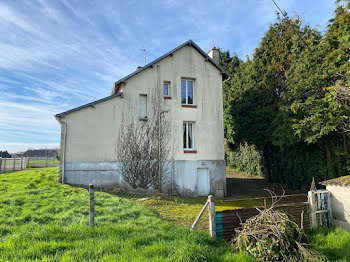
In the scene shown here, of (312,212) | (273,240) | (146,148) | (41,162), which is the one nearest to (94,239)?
(273,240)

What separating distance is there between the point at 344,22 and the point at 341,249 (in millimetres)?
11370

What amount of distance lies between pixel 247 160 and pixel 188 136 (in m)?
10.7

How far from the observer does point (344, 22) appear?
466 inches

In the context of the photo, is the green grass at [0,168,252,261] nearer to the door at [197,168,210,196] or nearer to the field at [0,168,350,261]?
the field at [0,168,350,261]

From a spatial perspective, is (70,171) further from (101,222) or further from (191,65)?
(191,65)

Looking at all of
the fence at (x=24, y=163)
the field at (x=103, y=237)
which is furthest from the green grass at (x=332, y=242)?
the fence at (x=24, y=163)

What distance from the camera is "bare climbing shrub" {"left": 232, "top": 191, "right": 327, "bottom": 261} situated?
4910 mm

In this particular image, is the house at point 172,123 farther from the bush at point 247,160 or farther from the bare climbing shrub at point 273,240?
the bare climbing shrub at point 273,240

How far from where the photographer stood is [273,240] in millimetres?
4980

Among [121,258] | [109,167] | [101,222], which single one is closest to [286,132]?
[109,167]

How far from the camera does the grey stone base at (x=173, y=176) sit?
13141mm

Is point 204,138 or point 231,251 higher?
point 204,138

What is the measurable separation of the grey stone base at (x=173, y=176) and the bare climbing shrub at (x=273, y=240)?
9.15 metres

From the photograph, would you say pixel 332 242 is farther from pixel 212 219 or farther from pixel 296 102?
pixel 296 102
